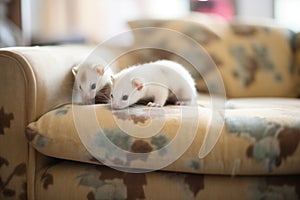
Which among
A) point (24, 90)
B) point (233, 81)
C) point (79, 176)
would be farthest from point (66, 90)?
point (233, 81)

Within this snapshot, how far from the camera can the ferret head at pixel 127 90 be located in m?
1.10

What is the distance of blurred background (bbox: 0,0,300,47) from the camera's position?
2.35m

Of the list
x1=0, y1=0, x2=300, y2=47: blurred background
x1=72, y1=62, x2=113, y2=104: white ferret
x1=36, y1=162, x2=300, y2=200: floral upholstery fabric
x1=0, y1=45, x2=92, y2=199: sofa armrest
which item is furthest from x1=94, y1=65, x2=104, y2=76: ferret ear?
x1=0, y1=0, x2=300, y2=47: blurred background

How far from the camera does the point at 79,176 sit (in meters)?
0.99

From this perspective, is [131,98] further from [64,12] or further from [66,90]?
[64,12]

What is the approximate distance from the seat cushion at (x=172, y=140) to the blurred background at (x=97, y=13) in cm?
145

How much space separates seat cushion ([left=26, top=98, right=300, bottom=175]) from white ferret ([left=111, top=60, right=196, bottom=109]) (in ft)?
0.47

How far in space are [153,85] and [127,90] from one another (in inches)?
4.2

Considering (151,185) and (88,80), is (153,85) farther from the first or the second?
(151,185)

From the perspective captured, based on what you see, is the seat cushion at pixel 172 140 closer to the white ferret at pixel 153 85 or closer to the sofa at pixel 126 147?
the sofa at pixel 126 147

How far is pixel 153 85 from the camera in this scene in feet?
3.94

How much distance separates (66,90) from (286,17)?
170 cm

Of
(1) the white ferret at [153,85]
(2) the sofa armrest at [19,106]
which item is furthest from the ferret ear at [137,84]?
(2) the sofa armrest at [19,106]

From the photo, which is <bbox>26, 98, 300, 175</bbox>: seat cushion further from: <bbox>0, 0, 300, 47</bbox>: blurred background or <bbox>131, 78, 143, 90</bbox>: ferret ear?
<bbox>0, 0, 300, 47</bbox>: blurred background
